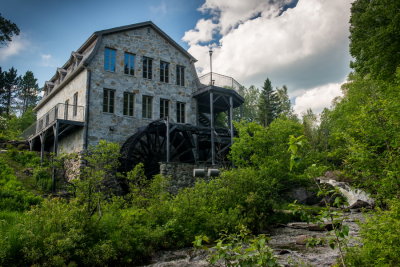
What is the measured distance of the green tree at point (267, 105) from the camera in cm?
3878

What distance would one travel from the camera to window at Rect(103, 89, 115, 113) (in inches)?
699

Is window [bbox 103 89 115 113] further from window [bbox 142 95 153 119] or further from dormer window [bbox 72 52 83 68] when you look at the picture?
dormer window [bbox 72 52 83 68]

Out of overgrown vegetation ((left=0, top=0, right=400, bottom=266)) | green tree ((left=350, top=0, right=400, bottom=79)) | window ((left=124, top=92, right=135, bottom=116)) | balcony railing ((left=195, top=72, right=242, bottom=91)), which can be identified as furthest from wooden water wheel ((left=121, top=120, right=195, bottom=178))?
green tree ((left=350, top=0, right=400, bottom=79))

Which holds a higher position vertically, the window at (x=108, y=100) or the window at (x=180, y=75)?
the window at (x=180, y=75)

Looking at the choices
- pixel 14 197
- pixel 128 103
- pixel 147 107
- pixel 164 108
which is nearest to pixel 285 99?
pixel 164 108

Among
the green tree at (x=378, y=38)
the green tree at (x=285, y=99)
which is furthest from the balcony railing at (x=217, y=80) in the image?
the green tree at (x=285, y=99)

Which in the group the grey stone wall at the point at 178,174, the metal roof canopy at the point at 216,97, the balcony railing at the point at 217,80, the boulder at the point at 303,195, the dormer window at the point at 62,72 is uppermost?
the dormer window at the point at 62,72

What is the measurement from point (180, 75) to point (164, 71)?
3.94 feet

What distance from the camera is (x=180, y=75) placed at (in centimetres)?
2092

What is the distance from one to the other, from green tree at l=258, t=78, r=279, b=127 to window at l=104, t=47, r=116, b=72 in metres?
23.7

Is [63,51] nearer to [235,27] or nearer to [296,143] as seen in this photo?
[235,27]

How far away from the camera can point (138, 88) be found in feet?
62.0

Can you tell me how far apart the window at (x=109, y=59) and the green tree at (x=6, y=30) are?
4562 millimetres

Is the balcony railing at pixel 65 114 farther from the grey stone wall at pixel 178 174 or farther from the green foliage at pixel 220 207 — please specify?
the green foliage at pixel 220 207
